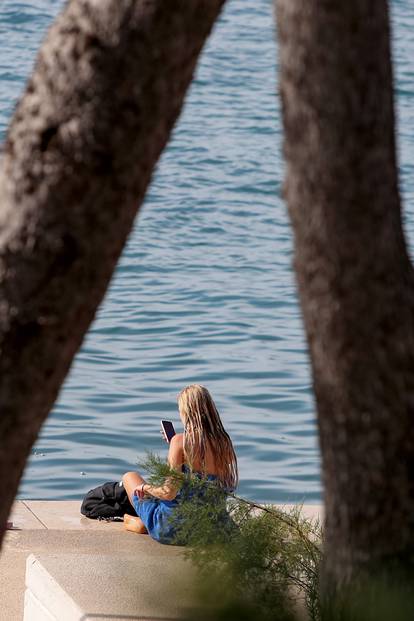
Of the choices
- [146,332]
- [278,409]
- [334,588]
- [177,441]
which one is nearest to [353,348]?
[334,588]

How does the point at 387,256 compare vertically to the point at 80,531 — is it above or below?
above

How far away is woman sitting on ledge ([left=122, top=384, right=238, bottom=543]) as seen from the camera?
610cm

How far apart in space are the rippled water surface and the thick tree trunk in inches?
136

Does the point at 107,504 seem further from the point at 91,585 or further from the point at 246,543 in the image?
the point at 246,543

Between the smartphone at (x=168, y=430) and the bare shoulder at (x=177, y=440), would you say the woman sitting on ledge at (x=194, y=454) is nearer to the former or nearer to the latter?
the bare shoulder at (x=177, y=440)

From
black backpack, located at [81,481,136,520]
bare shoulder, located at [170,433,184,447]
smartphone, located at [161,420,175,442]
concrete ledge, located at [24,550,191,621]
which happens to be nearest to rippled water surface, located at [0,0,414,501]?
bare shoulder, located at [170,433,184,447]

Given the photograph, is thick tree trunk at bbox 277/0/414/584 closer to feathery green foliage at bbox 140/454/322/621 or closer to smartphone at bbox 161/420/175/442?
feathery green foliage at bbox 140/454/322/621

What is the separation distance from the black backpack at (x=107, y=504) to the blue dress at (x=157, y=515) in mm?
510

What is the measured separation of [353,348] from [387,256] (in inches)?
6.1

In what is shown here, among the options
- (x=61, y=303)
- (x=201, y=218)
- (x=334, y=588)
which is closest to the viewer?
(x=61, y=303)

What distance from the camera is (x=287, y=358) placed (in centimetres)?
1342

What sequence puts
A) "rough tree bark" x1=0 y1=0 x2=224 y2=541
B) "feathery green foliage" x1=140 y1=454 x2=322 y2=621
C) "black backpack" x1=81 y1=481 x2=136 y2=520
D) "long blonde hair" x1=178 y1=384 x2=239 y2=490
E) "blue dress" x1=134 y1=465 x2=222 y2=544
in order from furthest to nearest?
1. "black backpack" x1=81 y1=481 x2=136 y2=520
2. "long blonde hair" x1=178 y1=384 x2=239 y2=490
3. "blue dress" x1=134 y1=465 x2=222 y2=544
4. "feathery green foliage" x1=140 y1=454 x2=322 y2=621
5. "rough tree bark" x1=0 y1=0 x2=224 y2=541

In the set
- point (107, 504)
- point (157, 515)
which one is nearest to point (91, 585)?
point (157, 515)

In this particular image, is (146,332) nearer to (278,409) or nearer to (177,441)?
(278,409)
